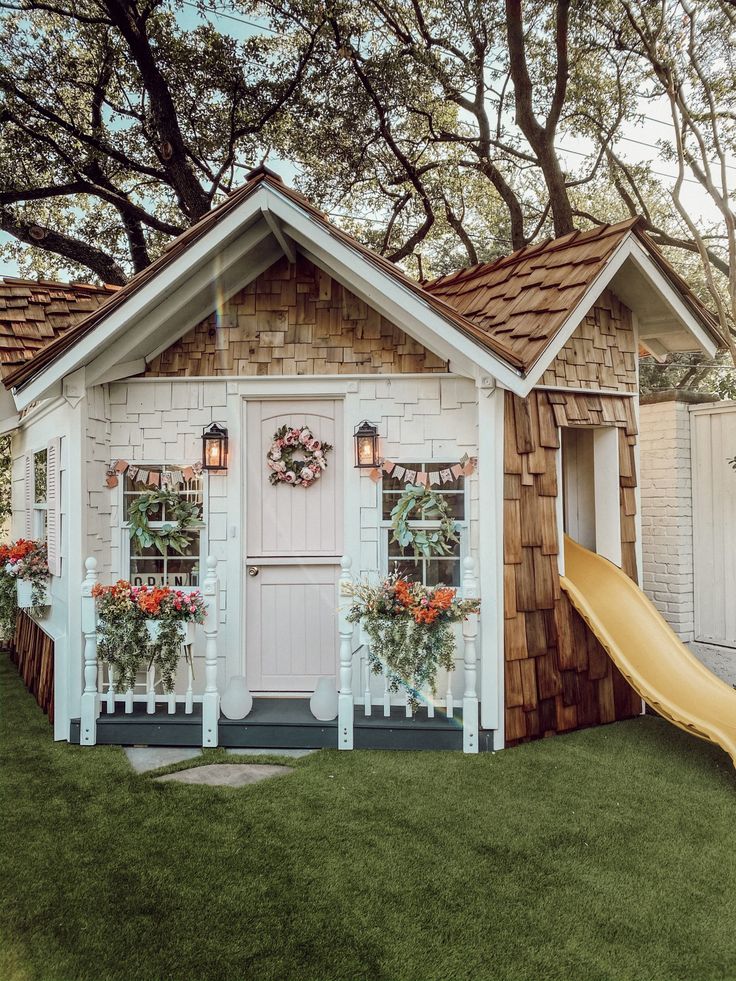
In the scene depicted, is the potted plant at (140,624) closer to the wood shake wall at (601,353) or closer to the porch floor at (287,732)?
the porch floor at (287,732)

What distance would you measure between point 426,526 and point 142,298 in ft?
8.58

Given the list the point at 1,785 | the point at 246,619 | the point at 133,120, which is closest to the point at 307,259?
the point at 246,619

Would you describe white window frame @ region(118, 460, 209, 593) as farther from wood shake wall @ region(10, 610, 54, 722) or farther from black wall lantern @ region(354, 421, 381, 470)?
black wall lantern @ region(354, 421, 381, 470)

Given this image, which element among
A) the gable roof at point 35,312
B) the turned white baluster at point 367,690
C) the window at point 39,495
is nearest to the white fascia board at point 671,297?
the turned white baluster at point 367,690

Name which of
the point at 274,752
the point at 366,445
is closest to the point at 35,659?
the point at 274,752

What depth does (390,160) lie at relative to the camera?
37.8 feet

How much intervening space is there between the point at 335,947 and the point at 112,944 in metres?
0.89

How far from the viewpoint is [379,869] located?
123 inches

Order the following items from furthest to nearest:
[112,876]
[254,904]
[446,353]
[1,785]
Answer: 1. [446,353]
2. [1,785]
3. [112,876]
4. [254,904]

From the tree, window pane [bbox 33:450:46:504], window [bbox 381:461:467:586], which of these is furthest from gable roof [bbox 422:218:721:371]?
the tree

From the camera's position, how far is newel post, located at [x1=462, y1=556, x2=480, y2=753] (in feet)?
14.7

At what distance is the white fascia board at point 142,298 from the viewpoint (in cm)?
446

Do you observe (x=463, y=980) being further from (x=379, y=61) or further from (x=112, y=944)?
(x=379, y=61)

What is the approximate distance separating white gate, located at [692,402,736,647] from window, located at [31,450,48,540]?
20.0 feet
